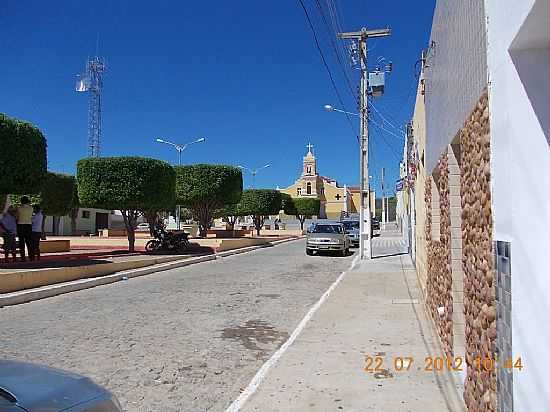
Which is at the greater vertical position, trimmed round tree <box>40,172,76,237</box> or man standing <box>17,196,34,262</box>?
trimmed round tree <box>40,172,76,237</box>

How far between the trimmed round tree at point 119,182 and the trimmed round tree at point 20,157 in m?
5.97

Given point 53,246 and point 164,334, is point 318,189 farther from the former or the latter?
point 164,334

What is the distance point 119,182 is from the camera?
2020 cm

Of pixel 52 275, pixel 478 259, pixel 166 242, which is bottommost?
pixel 52 275

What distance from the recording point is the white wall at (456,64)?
3566 mm

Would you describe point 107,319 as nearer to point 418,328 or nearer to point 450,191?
point 418,328

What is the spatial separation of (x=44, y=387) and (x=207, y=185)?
2691 cm

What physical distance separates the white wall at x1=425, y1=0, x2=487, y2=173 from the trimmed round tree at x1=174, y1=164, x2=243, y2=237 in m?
22.8

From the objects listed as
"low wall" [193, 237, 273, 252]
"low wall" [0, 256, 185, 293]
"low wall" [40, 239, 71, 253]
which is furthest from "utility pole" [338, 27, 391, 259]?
"low wall" [40, 239, 71, 253]

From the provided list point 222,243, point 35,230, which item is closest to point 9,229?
point 35,230

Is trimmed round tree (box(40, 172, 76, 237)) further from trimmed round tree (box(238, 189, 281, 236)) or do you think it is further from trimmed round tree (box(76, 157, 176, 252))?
trimmed round tree (box(238, 189, 281, 236))

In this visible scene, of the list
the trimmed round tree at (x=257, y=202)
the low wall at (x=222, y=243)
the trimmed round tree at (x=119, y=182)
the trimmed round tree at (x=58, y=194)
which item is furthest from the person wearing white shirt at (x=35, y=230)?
the trimmed round tree at (x=257, y=202)

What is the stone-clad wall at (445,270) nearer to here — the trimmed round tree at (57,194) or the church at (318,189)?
the trimmed round tree at (57,194)

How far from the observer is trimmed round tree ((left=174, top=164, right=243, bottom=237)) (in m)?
29.2
